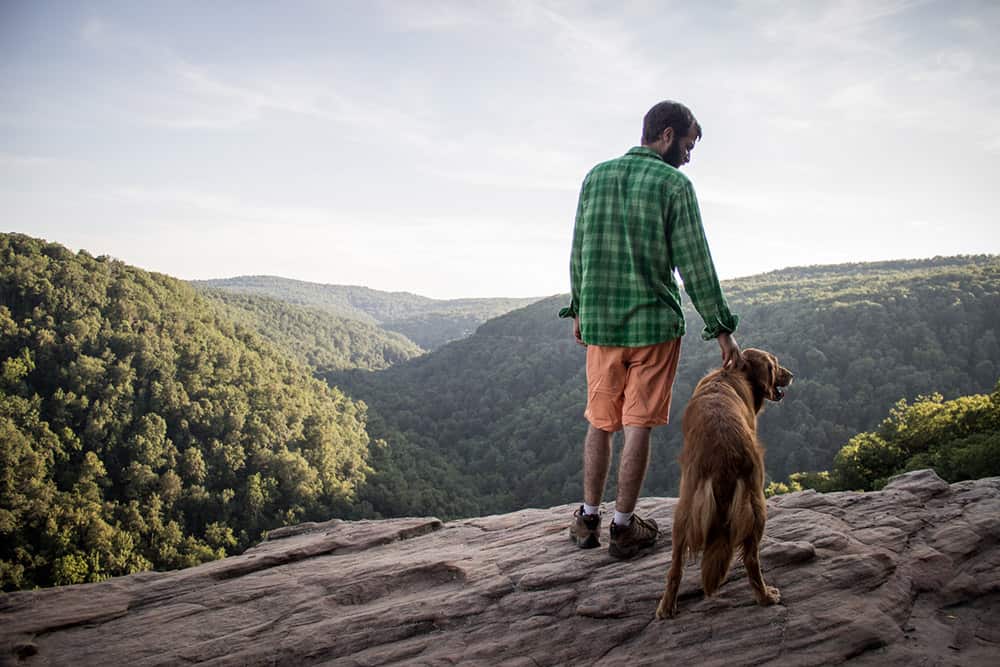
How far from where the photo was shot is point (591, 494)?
4.20 meters

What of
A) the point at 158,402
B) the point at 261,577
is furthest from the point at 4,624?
the point at 158,402

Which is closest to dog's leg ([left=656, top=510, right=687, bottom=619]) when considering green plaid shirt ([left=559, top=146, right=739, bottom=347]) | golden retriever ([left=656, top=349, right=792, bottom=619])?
golden retriever ([left=656, top=349, right=792, bottom=619])

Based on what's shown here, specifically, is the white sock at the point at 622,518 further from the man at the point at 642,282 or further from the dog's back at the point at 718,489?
the dog's back at the point at 718,489

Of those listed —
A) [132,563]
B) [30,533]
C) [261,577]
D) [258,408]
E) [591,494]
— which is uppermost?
[591,494]

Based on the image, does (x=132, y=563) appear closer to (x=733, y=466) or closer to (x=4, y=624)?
(x=4, y=624)

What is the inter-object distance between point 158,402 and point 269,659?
67965mm

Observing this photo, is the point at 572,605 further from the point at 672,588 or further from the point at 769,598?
the point at 769,598

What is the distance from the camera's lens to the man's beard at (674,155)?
12.5 feet

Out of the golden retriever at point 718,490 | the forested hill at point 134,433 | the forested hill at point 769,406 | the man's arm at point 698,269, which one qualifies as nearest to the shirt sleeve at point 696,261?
the man's arm at point 698,269

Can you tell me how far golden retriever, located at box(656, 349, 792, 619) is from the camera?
2.97m

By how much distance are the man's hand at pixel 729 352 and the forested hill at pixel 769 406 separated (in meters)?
54.6

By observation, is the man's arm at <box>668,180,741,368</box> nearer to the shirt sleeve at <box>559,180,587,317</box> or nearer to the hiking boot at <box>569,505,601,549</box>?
the shirt sleeve at <box>559,180,587,317</box>

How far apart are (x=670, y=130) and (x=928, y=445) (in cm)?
2140

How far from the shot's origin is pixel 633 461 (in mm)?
3789
